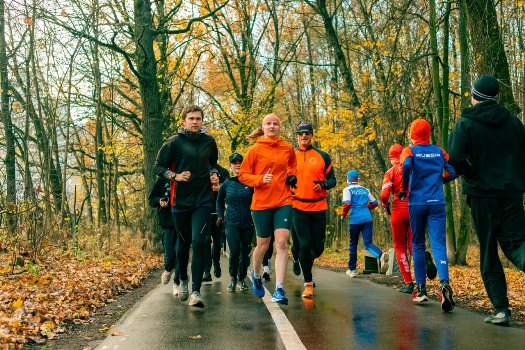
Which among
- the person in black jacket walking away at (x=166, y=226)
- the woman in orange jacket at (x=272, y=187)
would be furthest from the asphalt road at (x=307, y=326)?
the person in black jacket walking away at (x=166, y=226)

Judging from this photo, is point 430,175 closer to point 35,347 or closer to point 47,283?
point 35,347

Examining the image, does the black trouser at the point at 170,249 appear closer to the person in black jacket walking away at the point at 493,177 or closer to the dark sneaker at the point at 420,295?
the dark sneaker at the point at 420,295

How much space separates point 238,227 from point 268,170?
7.93 ft

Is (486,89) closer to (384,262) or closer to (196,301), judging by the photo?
(196,301)

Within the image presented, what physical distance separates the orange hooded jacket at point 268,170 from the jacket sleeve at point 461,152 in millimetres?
2354

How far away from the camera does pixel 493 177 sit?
6270 millimetres

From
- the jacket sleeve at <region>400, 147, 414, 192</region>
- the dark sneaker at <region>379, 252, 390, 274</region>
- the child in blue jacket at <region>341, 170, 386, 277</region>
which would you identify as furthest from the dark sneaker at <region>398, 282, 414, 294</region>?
the child in blue jacket at <region>341, 170, 386, 277</region>

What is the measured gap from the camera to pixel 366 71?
24625 millimetres

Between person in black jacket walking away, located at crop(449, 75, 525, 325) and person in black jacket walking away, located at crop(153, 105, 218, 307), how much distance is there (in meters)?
3.17

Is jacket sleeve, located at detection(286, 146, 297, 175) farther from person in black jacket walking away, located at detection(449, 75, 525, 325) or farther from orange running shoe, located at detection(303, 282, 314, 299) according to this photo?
person in black jacket walking away, located at detection(449, 75, 525, 325)

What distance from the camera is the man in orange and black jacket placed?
29.7ft

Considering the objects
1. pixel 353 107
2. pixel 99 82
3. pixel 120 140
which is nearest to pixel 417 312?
pixel 353 107

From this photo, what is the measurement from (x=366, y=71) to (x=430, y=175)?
17.3 meters

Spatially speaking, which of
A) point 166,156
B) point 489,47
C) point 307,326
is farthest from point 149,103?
point 307,326
